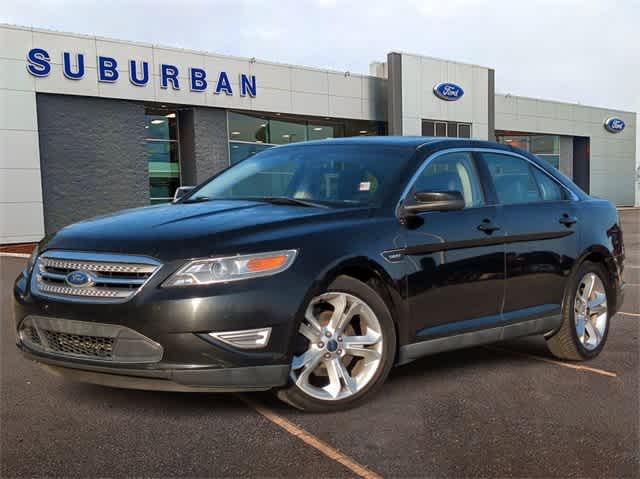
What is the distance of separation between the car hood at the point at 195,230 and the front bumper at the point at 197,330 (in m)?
0.20

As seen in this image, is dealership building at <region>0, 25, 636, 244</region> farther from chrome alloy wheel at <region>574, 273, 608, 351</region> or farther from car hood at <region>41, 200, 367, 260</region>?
chrome alloy wheel at <region>574, 273, 608, 351</region>

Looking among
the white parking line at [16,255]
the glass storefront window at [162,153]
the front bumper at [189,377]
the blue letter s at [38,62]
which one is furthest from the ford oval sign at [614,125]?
the front bumper at [189,377]

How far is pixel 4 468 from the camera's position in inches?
125

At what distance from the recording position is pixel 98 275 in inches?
141

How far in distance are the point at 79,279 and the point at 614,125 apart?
141ft

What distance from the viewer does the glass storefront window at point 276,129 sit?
24812 millimetres

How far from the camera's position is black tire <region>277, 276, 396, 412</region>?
3.80 metres

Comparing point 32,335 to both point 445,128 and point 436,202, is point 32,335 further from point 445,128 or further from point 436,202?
point 445,128

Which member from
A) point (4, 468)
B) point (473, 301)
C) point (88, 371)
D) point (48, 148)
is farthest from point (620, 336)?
point (48, 148)

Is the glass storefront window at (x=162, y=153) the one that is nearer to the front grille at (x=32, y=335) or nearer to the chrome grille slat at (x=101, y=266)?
the front grille at (x=32, y=335)

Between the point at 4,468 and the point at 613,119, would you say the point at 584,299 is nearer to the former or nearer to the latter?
the point at 4,468

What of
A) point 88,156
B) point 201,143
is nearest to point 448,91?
point 201,143

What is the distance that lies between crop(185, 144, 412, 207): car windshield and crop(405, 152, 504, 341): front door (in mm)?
253

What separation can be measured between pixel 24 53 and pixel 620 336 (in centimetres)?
1793
